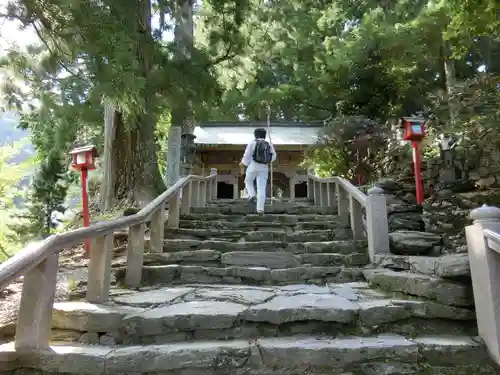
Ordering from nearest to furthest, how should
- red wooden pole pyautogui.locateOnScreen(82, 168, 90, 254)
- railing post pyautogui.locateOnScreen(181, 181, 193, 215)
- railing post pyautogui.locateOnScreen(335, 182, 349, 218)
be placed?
red wooden pole pyautogui.locateOnScreen(82, 168, 90, 254), railing post pyautogui.locateOnScreen(335, 182, 349, 218), railing post pyautogui.locateOnScreen(181, 181, 193, 215)

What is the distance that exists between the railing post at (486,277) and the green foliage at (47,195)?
1148cm

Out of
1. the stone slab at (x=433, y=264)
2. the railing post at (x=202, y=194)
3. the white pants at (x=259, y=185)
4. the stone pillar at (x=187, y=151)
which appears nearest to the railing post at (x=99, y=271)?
the stone slab at (x=433, y=264)

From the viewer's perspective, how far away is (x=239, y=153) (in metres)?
15.1

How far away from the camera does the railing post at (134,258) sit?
4.15m

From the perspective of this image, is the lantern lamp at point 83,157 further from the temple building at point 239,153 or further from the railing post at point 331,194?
the temple building at point 239,153

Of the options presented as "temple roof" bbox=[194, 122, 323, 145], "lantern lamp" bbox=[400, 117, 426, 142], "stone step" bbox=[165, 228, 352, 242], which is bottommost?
"stone step" bbox=[165, 228, 352, 242]

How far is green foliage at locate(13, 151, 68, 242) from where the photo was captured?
38.8 feet

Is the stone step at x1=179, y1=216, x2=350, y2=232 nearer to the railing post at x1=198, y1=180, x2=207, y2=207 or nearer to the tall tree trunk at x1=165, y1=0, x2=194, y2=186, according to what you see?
the tall tree trunk at x1=165, y1=0, x2=194, y2=186

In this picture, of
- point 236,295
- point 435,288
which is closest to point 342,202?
point 236,295

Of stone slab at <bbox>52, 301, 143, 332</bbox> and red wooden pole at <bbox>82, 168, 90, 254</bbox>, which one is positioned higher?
red wooden pole at <bbox>82, 168, 90, 254</bbox>

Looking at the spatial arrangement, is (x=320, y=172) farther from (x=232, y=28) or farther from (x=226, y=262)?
(x=226, y=262)

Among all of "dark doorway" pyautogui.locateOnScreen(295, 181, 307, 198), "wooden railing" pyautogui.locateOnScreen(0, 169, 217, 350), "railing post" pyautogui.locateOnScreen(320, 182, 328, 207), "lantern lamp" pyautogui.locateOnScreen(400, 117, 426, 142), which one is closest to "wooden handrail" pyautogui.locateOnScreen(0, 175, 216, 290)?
"wooden railing" pyautogui.locateOnScreen(0, 169, 217, 350)

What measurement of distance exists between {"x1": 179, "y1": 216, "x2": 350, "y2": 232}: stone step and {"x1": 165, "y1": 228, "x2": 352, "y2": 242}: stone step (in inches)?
11.4

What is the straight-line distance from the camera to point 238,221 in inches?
248
